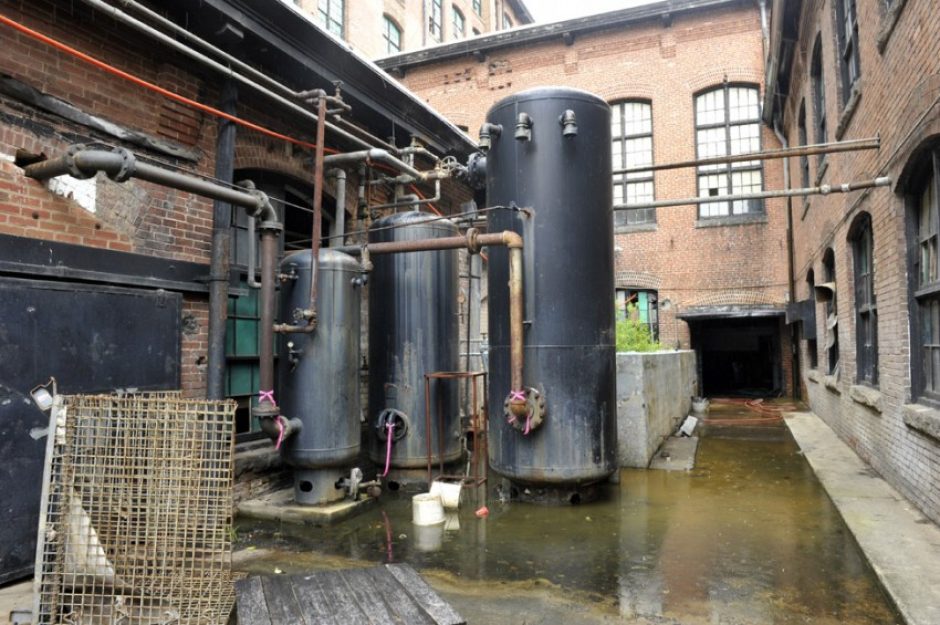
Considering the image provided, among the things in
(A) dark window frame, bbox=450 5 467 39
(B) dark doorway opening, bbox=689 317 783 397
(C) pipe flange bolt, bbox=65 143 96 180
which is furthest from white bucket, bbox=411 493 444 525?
(A) dark window frame, bbox=450 5 467 39

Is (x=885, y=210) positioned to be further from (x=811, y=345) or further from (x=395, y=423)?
(x=811, y=345)

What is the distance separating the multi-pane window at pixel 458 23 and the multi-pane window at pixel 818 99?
19.0 m

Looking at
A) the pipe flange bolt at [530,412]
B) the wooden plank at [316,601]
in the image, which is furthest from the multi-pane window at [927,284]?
the wooden plank at [316,601]

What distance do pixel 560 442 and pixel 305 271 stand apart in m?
2.81

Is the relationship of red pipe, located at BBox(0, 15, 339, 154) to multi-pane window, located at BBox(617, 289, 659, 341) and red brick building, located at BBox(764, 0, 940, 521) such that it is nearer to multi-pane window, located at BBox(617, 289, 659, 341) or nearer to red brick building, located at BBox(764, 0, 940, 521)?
red brick building, located at BBox(764, 0, 940, 521)

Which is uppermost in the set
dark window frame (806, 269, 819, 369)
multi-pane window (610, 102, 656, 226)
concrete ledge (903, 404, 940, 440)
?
multi-pane window (610, 102, 656, 226)

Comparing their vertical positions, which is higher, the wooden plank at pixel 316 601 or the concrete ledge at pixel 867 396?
the concrete ledge at pixel 867 396

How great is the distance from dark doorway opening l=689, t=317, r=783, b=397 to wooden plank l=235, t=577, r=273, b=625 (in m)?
17.5

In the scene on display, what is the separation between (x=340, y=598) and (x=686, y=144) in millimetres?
16486

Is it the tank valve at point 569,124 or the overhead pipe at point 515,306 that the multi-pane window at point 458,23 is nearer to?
the tank valve at point 569,124

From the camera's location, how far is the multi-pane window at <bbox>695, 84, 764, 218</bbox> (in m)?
16.3

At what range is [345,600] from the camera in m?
2.86

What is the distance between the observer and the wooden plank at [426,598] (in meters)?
2.64

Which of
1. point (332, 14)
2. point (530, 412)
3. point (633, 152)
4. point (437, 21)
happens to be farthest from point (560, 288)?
point (437, 21)
